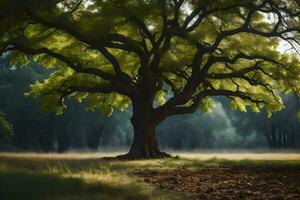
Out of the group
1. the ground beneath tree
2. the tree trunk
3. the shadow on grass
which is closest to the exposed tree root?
the tree trunk

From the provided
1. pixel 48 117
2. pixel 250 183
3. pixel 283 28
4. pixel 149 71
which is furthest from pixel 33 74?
pixel 250 183

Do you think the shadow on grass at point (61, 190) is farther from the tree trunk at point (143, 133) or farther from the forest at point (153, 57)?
the tree trunk at point (143, 133)

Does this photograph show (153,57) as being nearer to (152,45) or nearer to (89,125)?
(152,45)

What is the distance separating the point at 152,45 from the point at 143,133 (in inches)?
218

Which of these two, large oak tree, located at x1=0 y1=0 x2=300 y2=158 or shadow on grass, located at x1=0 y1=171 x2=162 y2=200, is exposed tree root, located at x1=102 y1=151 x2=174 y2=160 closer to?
large oak tree, located at x1=0 y1=0 x2=300 y2=158

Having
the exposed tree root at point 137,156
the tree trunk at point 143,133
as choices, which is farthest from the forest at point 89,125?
the exposed tree root at point 137,156

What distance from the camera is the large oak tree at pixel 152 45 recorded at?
27828 millimetres

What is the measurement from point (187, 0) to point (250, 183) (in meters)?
17.3

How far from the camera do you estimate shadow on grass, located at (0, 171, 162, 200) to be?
11.7 metres

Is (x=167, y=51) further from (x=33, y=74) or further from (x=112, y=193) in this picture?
(x=33, y=74)

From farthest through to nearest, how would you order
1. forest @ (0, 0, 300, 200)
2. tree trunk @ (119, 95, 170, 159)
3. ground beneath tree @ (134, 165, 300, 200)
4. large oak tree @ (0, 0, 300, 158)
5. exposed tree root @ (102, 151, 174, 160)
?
1. tree trunk @ (119, 95, 170, 159)
2. exposed tree root @ (102, 151, 174, 160)
3. large oak tree @ (0, 0, 300, 158)
4. forest @ (0, 0, 300, 200)
5. ground beneath tree @ (134, 165, 300, 200)

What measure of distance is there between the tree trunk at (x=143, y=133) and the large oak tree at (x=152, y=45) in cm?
6

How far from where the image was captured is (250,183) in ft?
48.2

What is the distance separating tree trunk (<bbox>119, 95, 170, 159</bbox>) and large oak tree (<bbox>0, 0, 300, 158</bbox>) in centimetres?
6
